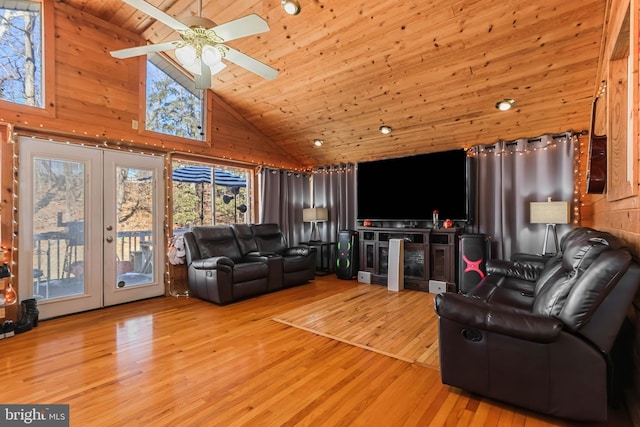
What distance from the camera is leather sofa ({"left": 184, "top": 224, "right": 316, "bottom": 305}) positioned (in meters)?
4.17

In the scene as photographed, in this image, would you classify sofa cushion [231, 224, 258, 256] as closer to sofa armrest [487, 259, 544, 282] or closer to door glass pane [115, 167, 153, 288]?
door glass pane [115, 167, 153, 288]

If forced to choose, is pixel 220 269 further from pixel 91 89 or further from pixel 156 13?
pixel 156 13

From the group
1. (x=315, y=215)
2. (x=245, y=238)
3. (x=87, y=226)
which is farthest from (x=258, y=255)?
(x=87, y=226)

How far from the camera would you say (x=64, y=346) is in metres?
2.84

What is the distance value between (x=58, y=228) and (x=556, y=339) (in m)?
4.83

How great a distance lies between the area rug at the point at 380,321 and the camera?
2773mm

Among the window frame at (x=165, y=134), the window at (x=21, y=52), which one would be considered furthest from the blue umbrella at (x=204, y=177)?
the window at (x=21, y=52)

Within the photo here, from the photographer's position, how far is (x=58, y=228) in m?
3.69

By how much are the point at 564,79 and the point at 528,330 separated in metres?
3.05

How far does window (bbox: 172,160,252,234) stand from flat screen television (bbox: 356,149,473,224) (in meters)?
2.19

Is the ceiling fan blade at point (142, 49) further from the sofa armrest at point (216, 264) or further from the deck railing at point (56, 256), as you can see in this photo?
the sofa armrest at point (216, 264)

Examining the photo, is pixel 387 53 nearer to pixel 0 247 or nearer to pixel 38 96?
pixel 38 96

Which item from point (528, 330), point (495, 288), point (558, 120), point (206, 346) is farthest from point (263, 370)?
point (558, 120)

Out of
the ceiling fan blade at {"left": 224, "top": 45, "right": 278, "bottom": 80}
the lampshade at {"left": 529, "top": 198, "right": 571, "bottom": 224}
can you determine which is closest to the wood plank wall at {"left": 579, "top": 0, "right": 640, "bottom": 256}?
the lampshade at {"left": 529, "top": 198, "right": 571, "bottom": 224}
